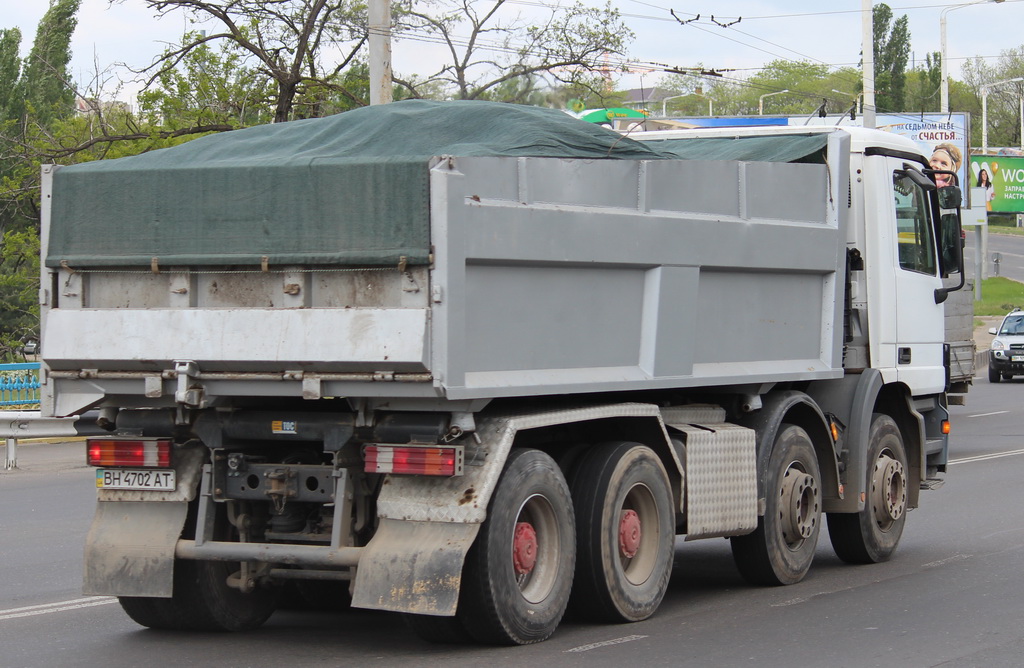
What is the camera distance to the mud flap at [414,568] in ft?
19.7

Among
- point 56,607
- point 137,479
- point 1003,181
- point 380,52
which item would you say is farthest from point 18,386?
point 1003,181

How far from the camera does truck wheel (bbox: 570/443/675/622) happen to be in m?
6.93

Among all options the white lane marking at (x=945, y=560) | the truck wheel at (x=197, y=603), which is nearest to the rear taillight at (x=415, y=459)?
the truck wheel at (x=197, y=603)

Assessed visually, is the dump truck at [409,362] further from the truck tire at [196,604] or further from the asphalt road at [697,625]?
the asphalt road at [697,625]

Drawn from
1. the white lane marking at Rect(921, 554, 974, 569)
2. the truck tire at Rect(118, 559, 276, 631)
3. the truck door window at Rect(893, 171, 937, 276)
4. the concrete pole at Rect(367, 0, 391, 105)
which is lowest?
the white lane marking at Rect(921, 554, 974, 569)

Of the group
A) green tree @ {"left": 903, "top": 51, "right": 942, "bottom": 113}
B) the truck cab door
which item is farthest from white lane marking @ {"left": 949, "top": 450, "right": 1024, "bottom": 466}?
green tree @ {"left": 903, "top": 51, "right": 942, "bottom": 113}

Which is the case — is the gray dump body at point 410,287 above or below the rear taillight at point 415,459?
above

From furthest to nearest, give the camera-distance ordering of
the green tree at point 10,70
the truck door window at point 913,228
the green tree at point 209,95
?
the green tree at point 10,70
the green tree at point 209,95
the truck door window at point 913,228

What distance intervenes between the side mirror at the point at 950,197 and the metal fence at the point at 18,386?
487 inches

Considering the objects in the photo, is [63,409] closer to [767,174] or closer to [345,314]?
[345,314]

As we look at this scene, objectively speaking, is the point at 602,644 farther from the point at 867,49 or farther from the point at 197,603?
the point at 867,49

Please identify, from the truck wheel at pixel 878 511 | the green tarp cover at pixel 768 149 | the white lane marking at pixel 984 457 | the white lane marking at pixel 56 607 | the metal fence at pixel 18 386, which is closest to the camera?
the white lane marking at pixel 56 607

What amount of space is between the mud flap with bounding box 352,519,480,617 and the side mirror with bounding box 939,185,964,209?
17.5 feet

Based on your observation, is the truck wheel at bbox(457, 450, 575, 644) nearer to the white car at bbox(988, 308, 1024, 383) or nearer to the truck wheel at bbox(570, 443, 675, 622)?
the truck wheel at bbox(570, 443, 675, 622)
